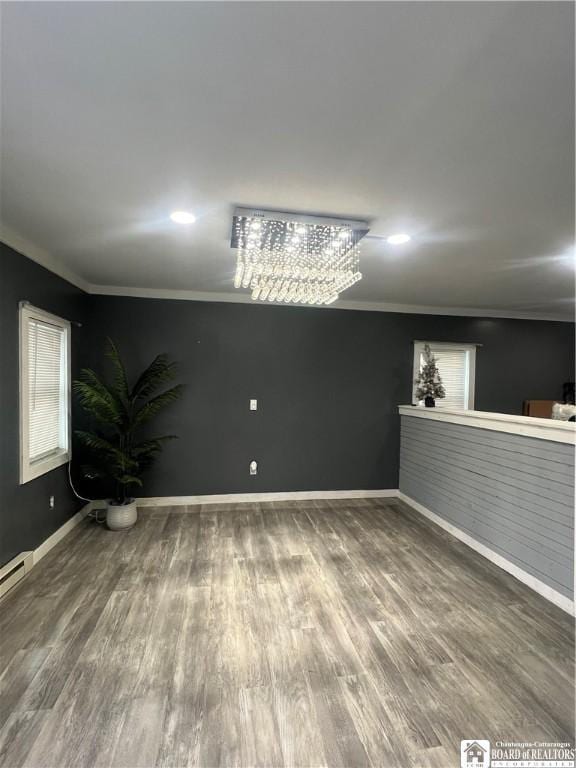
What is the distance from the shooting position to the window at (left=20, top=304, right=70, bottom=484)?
2.70 metres

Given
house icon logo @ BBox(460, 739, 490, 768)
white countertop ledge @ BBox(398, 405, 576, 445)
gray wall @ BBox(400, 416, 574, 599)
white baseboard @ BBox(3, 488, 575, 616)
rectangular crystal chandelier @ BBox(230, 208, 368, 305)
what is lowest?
house icon logo @ BBox(460, 739, 490, 768)

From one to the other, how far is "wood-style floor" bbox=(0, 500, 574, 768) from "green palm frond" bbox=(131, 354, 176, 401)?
1.50 meters

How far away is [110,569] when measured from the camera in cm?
276

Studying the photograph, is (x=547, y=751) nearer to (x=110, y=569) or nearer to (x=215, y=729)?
(x=215, y=729)

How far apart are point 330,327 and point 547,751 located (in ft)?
12.6

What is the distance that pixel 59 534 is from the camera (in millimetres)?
3264

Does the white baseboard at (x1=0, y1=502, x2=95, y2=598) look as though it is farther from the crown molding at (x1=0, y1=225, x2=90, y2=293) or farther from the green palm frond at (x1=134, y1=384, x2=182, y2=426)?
the crown molding at (x1=0, y1=225, x2=90, y2=293)

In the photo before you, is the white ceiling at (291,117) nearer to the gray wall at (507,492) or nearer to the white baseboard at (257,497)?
the gray wall at (507,492)

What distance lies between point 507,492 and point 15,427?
384cm

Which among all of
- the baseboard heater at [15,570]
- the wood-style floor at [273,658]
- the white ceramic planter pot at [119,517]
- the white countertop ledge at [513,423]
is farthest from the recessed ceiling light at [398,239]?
the baseboard heater at [15,570]

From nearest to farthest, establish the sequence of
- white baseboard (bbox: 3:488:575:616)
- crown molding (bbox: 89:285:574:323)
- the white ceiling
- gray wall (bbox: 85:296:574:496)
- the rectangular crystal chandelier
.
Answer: the white ceiling < the rectangular crystal chandelier < white baseboard (bbox: 3:488:575:616) < crown molding (bbox: 89:285:574:323) < gray wall (bbox: 85:296:574:496)

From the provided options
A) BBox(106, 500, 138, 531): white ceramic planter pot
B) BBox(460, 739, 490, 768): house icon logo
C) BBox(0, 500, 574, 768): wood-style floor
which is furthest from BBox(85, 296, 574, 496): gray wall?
BBox(460, 739, 490, 768): house icon logo

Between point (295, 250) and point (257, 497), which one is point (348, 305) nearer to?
point (295, 250)

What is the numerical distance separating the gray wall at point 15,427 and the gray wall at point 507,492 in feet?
12.3
